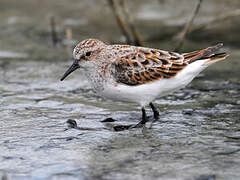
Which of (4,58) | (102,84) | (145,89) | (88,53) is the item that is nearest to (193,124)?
(145,89)

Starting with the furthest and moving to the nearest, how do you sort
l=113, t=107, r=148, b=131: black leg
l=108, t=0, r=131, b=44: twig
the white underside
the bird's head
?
l=108, t=0, r=131, b=44: twig → the bird's head → the white underside → l=113, t=107, r=148, b=131: black leg

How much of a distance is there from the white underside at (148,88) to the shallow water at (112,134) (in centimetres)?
47

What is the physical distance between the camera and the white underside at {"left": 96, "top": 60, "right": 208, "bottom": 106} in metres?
6.75

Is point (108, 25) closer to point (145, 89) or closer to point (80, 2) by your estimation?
point (80, 2)

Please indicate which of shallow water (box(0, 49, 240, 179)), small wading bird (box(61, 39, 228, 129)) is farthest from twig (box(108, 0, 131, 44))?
small wading bird (box(61, 39, 228, 129))

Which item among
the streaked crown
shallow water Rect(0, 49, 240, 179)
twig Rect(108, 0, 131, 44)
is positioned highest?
twig Rect(108, 0, 131, 44)

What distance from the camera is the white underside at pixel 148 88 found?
22.1 ft

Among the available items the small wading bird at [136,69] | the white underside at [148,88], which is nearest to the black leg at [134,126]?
the small wading bird at [136,69]

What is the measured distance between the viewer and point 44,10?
48.0 ft

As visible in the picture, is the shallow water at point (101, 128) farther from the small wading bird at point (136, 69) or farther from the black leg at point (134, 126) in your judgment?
the small wading bird at point (136, 69)

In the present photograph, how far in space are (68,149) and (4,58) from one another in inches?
266

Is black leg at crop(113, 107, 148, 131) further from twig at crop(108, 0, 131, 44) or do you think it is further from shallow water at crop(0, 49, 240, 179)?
twig at crop(108, 0, 131, 44)

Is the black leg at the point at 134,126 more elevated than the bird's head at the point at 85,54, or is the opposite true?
the bird's head at the point at 85,54

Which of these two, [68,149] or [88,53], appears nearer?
[68,149]
